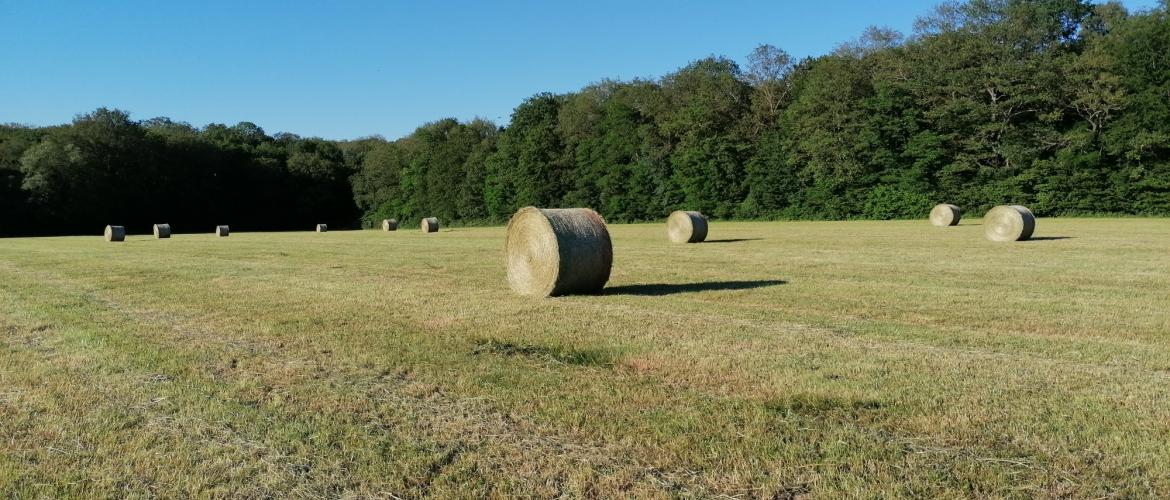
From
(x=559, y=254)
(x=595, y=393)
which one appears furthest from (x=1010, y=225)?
(x=595, y=393)

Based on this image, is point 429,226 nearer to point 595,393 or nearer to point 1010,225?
point 1010,225

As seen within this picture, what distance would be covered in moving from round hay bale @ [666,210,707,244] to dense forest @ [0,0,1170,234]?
1240 inches

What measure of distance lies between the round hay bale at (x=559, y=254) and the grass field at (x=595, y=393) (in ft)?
2.29

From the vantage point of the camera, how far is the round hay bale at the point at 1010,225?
26.0 metres

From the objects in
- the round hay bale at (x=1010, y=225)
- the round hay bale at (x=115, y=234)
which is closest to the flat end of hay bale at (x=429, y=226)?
the round hay bale at (x=115, y=234)

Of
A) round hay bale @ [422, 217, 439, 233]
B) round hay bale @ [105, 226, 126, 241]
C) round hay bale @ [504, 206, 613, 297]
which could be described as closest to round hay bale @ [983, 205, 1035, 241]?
round hay bale @ [504, 206, 613, 297]

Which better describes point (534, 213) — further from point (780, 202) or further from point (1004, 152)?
point (780, 202)

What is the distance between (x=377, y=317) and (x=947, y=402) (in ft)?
23.7

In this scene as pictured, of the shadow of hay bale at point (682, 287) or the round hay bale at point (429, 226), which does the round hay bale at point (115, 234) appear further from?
the shadow of hay bale at point (682, 287)

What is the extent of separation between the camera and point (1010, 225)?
1034 inches

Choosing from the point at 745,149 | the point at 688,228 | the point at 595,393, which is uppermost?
the point at 745,149

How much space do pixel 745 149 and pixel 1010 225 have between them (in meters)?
40.7

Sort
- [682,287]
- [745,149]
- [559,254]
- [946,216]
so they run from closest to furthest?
[559,254]
[682,287]
[946,216]
[745,149]

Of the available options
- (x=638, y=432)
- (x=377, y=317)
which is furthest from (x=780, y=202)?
(x=638, y=432)
